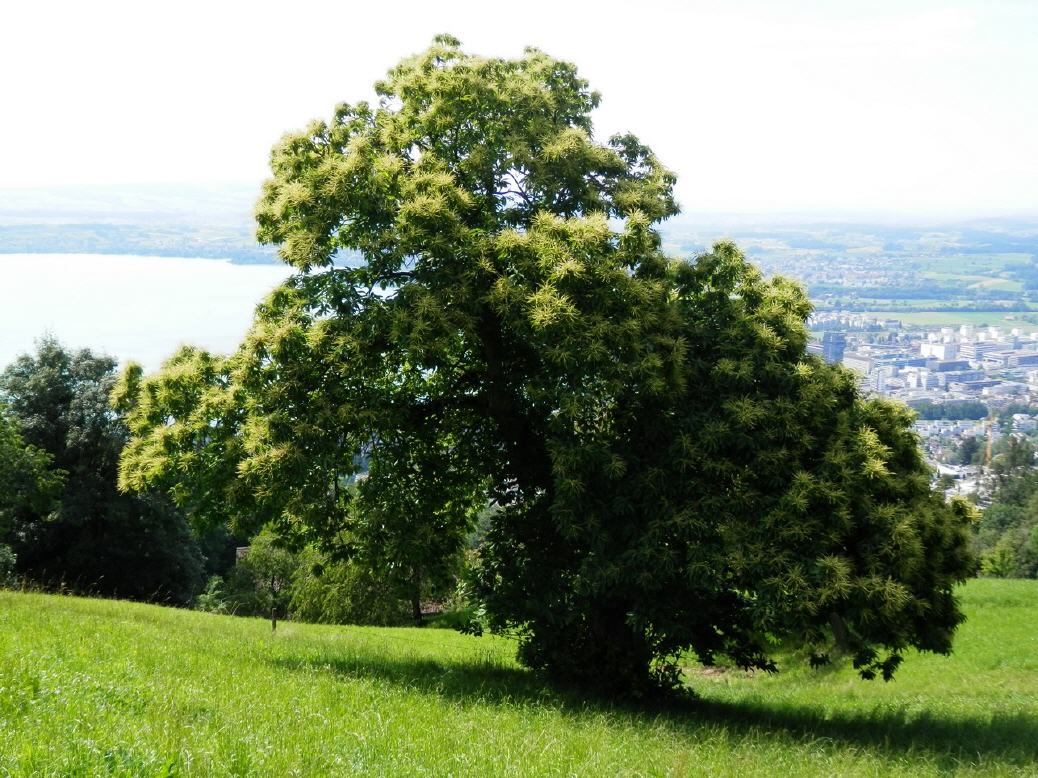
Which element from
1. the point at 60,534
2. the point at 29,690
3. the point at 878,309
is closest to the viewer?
the point at 29,690

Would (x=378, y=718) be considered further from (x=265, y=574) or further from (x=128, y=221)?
(x=128, y=221)

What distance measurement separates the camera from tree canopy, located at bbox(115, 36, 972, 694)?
12195mm

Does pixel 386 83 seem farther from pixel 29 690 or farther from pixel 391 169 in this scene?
pixel 29 690

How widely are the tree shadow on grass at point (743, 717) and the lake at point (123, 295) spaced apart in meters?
50.5

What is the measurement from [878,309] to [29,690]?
6359 inches

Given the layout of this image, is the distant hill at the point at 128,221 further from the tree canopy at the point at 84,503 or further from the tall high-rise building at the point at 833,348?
the tall high-rise building at the point at 833,348

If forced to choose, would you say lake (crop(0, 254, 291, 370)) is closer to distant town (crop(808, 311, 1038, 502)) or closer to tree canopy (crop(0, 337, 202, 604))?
tree canopy (crop(0, 337, 202, 604))

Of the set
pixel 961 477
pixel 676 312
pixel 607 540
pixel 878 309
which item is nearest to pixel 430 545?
pixel 607 540

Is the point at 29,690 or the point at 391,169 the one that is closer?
the point at 29,690

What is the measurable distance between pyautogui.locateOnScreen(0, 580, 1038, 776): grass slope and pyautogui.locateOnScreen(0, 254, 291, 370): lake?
49.6 meters

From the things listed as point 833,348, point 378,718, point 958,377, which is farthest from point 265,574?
point 958,377

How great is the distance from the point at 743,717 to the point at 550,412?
19.4 ft

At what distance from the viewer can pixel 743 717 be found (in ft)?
45.6

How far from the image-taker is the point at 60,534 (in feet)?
123
